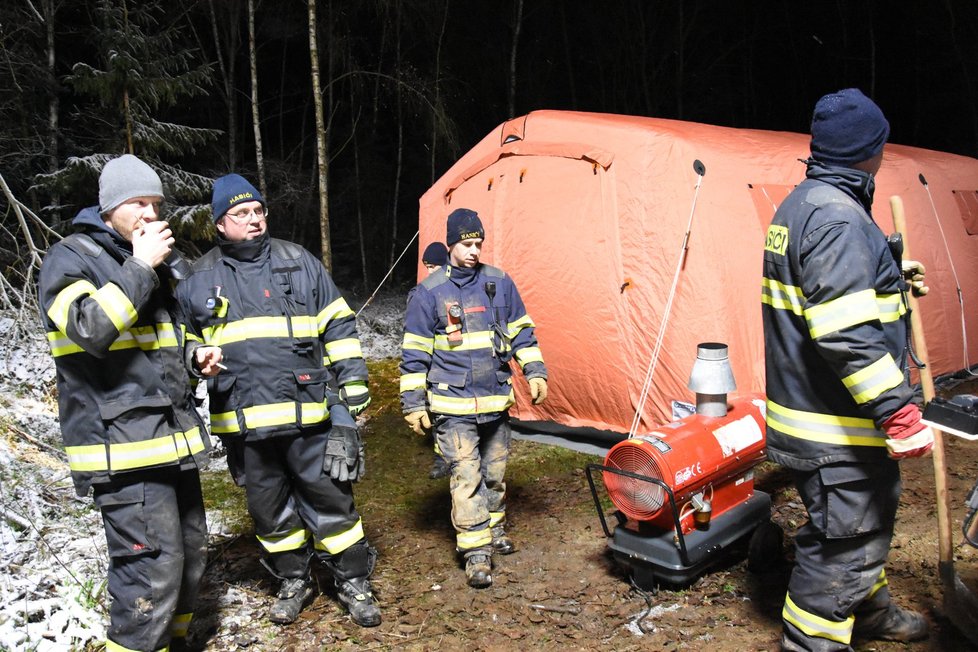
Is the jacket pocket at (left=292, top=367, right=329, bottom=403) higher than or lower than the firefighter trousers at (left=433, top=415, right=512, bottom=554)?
higher

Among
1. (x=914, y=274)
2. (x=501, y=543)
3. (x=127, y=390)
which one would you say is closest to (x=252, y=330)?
(x=127, y=390)

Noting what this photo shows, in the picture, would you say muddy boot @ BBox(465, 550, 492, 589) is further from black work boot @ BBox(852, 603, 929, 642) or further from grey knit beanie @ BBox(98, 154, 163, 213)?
grey knit beanie @ BBox(98, 154, 163, 213)

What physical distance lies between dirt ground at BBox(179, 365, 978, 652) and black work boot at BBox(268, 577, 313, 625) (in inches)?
2.4

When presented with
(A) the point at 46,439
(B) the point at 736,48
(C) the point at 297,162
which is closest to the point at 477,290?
(A) the point at 46,439

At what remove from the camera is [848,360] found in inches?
92.2

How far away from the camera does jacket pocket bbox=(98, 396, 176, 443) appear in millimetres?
2646

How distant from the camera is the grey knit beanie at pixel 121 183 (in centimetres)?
273

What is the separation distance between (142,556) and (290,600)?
1016mm

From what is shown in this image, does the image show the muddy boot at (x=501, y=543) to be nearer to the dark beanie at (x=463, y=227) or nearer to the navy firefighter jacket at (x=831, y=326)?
the dark beanie at (x=463, y=227)

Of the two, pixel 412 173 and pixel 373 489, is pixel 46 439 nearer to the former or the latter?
pixel 373 489

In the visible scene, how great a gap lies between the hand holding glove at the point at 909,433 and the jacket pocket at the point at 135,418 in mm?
2727

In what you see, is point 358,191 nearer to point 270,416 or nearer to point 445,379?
point 445,379

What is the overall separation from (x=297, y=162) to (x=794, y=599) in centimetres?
1609

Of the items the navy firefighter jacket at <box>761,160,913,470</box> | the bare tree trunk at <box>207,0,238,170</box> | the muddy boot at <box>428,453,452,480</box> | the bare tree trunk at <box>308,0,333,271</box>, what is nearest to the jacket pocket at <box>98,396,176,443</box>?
the navy firefighter jacket at <box>761,160,913,470</box>
